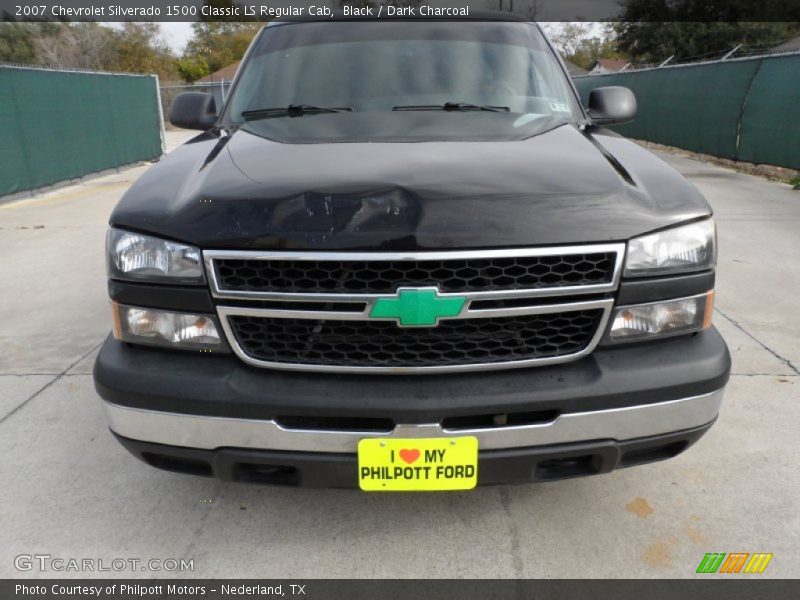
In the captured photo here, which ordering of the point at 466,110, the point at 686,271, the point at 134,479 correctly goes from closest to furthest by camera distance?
the point at 686,271, the point at 134,479, the point at 466,110

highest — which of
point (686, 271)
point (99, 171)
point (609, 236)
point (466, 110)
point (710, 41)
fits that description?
point (710, 41)

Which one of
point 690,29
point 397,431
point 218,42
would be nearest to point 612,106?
point 397,431

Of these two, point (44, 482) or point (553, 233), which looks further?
point (44, 482)

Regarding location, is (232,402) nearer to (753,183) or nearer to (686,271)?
(686,271)

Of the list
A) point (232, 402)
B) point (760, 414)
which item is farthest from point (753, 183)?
point (232, 402)

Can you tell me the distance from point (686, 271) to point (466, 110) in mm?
1335

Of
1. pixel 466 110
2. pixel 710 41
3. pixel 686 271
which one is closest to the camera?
pixel 686 271

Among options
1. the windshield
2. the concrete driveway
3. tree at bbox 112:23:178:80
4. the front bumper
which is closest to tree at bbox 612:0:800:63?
tree at bbox 112:23:178:80

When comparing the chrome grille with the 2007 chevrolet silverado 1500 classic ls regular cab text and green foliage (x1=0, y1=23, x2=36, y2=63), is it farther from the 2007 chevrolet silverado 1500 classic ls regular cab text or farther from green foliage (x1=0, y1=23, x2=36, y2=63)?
green foliage (x1=0, y1=23, x2=36, y2=63)

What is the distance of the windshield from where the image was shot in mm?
2936

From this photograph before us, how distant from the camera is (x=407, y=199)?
1.90m

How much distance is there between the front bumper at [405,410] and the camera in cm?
186

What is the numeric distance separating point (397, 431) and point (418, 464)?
0.43ft

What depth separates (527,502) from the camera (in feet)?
8.24
